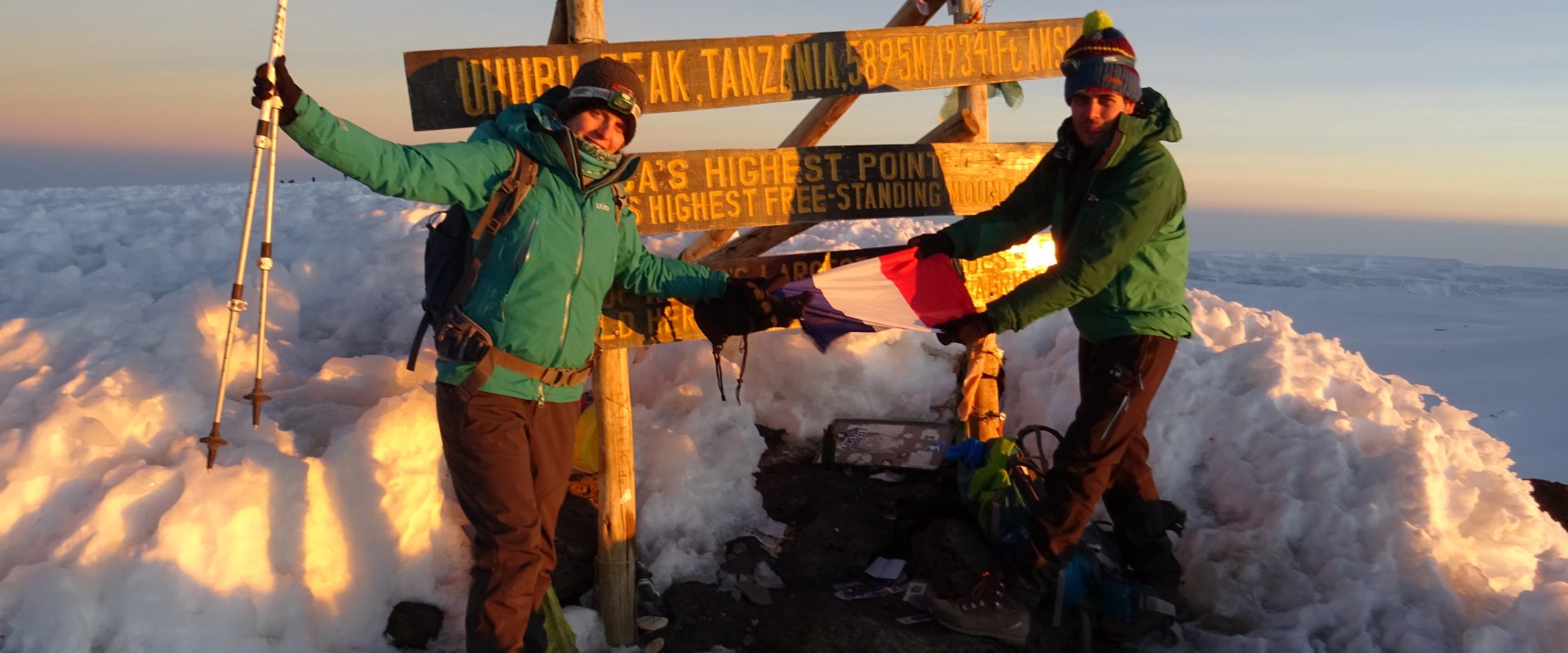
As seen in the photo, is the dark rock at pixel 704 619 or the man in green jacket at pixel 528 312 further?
the dark rock at pixel 704 619

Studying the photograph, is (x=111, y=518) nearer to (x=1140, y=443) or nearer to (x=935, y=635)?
(x=935, y=635)

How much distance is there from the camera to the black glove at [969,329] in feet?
14.8

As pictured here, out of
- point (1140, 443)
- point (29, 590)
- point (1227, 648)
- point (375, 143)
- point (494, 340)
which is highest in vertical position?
point (375, 143)

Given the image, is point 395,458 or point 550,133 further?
point 395,458

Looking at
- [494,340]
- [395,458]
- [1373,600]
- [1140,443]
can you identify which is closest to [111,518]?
[395,458]

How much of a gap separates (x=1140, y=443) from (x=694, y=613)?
8.59 ft

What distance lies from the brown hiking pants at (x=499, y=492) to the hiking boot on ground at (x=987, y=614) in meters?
2.12

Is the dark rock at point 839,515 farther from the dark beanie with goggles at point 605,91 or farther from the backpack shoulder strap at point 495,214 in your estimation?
the dark beanie with goggles at point 605,91

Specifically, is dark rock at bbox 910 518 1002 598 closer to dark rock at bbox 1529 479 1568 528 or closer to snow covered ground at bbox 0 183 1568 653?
snow covered ground at bbox 0 183 1568 653

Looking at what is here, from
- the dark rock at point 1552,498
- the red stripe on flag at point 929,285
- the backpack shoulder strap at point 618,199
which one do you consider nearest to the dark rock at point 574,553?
the backpack shoulder strap at point 618,199

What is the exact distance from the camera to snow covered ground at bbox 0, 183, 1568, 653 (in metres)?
4.25

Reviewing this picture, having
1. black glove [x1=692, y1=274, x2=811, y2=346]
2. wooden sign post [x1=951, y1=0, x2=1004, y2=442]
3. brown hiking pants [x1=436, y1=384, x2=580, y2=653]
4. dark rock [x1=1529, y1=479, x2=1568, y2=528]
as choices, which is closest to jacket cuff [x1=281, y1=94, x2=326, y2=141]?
brown hiking pants [x1=436, y1=384, x2=580, y2=653]

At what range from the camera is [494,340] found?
3.71 metres

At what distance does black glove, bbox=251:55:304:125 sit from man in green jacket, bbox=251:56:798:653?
485mm
